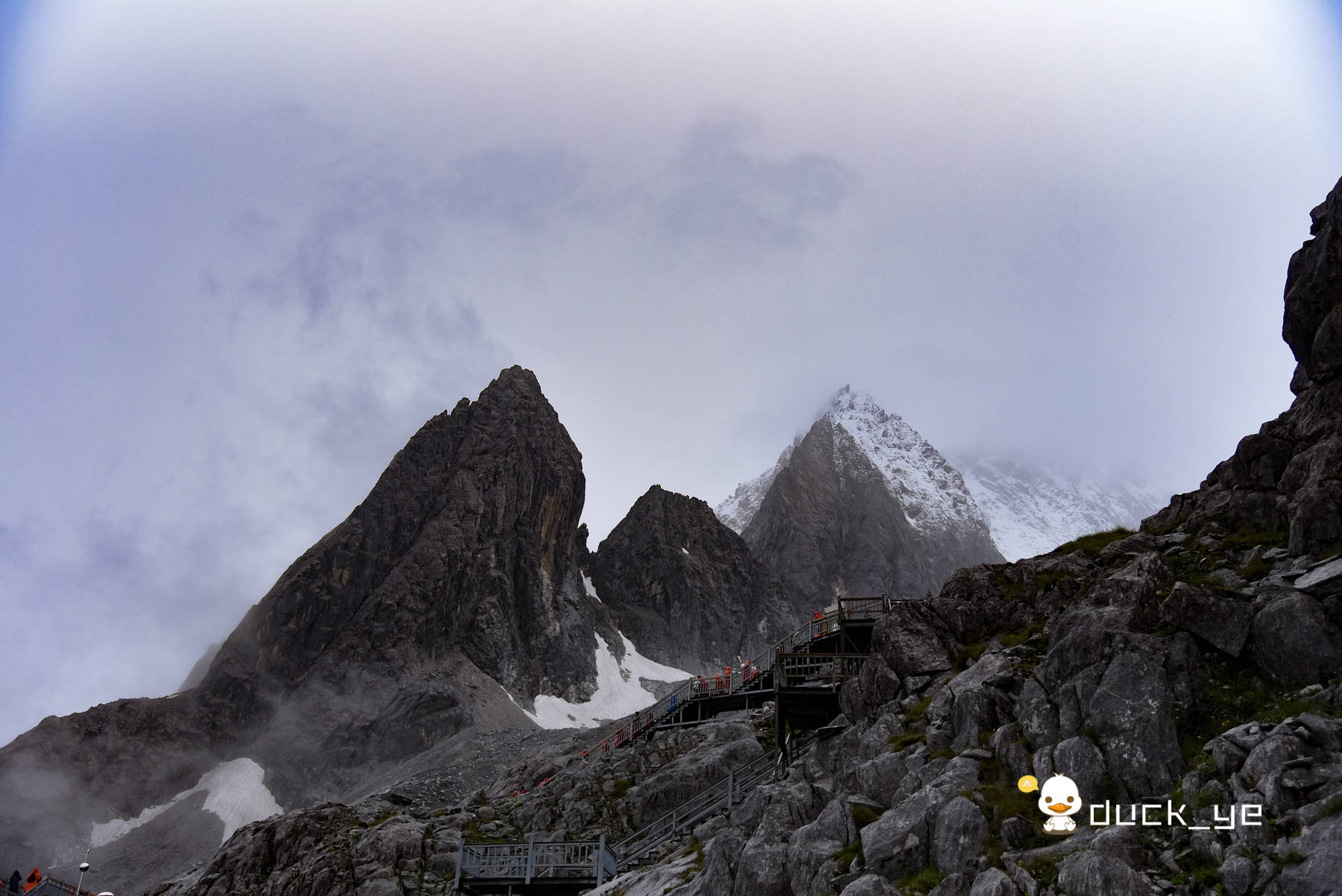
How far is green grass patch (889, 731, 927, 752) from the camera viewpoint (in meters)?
28.1

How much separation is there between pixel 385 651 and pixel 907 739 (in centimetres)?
11481

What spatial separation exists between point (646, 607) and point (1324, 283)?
5952 inches

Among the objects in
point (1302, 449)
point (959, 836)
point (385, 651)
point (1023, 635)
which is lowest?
point (959, 836)

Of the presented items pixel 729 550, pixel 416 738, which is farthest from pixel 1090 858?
pixel 729 550

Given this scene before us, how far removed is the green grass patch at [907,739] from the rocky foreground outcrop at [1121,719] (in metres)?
0.07

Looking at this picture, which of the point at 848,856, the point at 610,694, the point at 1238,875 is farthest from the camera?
the point at 610,694

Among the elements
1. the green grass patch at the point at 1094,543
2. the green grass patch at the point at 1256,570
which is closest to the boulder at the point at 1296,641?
the green grass patch at the point at 1256,570

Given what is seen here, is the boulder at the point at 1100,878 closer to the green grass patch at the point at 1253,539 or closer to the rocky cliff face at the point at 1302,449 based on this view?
the rocky cliff face at the point at 1302,449

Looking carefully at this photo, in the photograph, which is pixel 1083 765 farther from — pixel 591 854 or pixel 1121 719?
pixel 591 854

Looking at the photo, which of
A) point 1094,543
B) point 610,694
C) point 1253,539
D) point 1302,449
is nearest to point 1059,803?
point 1253,539

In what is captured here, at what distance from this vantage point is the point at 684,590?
18012 centimetres

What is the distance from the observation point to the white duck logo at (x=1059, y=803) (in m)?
20.9

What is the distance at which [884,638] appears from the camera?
114ft

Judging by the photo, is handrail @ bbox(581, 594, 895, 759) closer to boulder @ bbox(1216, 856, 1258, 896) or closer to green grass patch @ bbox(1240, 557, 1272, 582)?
green grass patch @ bbox(1240, 557, 1272, 582)
